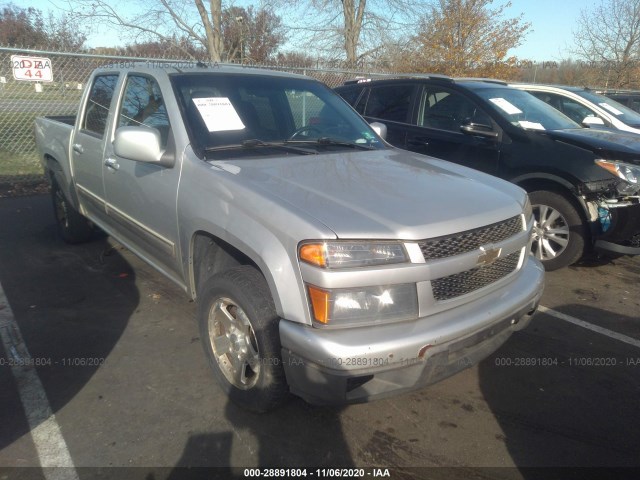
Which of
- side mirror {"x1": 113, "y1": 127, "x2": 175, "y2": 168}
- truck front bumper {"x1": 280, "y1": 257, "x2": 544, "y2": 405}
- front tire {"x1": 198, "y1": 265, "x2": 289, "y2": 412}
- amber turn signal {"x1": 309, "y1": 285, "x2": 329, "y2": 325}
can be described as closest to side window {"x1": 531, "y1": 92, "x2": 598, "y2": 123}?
truck front bumper {"x1": 280, "y1": 257, "x2": 544, "y2": 405}

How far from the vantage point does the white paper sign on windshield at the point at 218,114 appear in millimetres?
3166

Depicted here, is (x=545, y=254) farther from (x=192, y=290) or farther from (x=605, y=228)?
(x=192, y=290)

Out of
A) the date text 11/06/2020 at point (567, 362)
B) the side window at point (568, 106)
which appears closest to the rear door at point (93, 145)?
the date text 11/06/2020 at point (567, 362)

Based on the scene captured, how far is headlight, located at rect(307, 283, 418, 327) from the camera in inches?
83.6

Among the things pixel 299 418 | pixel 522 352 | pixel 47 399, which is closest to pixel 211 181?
pixel 299 418

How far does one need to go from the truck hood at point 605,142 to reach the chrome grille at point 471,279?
2.43 m

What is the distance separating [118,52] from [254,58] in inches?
173

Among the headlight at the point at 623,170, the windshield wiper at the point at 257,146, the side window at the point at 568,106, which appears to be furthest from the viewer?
the side window at the point at 568,106

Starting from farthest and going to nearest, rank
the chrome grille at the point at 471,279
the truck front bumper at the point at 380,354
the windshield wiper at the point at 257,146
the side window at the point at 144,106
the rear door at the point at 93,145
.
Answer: the rear door at the point at 93,145 < the side window at the point at 144,106 < the windshield wiper at the point at 257,146 < the chrome grille at the point at 471,279 < the truck front bumper at the point at 380,354

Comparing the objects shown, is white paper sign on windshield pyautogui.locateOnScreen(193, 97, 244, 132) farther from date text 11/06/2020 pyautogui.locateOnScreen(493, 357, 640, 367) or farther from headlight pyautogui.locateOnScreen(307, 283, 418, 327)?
date text 11/06/2020 pyautogui.locateOnScreen(493, 357, 640, 367)

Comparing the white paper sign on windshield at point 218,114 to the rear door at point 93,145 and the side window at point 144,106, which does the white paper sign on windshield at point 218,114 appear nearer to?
the side window at point 144,106

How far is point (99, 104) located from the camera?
4312mm

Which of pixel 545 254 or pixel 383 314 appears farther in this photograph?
pixel 545 254

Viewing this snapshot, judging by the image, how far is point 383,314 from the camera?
2191 millimetres
